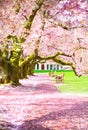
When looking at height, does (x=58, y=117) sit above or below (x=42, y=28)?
below

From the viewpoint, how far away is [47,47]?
49500 millimetres

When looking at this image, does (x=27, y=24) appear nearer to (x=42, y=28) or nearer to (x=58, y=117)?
(x=42, y=28)

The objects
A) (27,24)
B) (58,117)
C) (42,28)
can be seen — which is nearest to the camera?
(58,117)

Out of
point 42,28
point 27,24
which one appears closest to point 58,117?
point 27,24

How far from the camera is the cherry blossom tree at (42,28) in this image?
17.2 m

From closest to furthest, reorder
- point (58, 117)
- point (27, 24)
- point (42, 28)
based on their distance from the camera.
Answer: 1. point (58, 117)
2. point (27, 24)
3. point (42, 28)

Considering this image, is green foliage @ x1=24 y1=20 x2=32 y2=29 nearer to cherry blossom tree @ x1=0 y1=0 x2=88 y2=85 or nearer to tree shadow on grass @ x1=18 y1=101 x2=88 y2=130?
cherry blossom tree @ x1=0 y1=0 x2=88 y2=85

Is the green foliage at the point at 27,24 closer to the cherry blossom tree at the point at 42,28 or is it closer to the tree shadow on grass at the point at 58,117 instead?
the cherry blossom tree at the point at 42,28

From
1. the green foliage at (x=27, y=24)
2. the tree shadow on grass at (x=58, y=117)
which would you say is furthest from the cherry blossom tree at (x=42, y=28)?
the tree shadow on grass at (x=58, y=117)

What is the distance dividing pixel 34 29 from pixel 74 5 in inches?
1009

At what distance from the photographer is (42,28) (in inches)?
1163

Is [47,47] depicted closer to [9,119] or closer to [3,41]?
[3,41]

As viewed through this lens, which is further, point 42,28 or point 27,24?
point 42,28

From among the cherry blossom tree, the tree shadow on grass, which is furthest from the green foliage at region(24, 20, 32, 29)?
the tree shadow on grass
